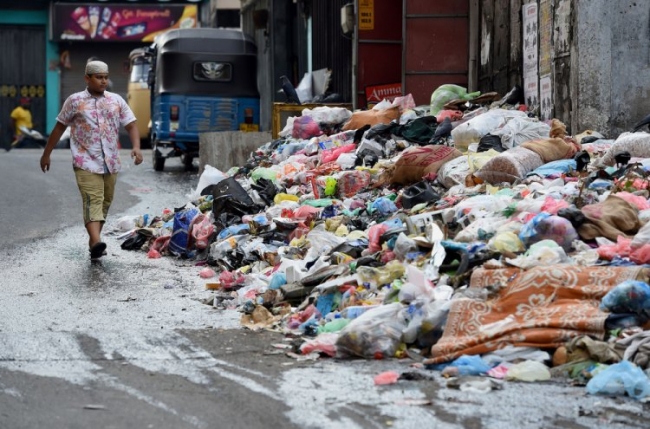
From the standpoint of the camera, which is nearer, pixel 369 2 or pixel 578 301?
pixel 578 301

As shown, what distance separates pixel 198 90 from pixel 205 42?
1143 mm

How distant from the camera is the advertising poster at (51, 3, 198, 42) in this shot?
1554 inches

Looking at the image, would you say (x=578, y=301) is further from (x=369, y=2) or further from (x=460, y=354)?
(x=369, y=2)

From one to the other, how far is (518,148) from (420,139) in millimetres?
2678

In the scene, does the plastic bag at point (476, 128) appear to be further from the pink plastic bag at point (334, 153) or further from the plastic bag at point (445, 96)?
the plastic bag at point (445, 96)

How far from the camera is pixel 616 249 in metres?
6.90

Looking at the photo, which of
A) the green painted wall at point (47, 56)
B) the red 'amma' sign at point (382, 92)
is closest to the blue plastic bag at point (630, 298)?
the red 'amma' sign at point (382, 92)

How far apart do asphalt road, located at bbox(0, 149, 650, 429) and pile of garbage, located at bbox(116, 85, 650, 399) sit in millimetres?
256

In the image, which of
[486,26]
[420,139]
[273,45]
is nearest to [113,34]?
[273,45]

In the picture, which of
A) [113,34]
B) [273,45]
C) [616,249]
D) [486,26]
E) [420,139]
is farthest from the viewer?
[113,34]

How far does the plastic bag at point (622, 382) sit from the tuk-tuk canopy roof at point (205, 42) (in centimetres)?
1891

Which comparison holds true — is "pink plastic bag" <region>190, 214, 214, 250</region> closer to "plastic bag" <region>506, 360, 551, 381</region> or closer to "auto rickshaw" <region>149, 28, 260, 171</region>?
"plastic bag" <region>506, 360, 551, 381</region>

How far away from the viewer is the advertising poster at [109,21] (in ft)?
129

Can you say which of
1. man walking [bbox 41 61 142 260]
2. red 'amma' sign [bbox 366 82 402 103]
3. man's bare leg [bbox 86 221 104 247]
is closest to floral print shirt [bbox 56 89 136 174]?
man walking [bbox 41 61 142 260]
